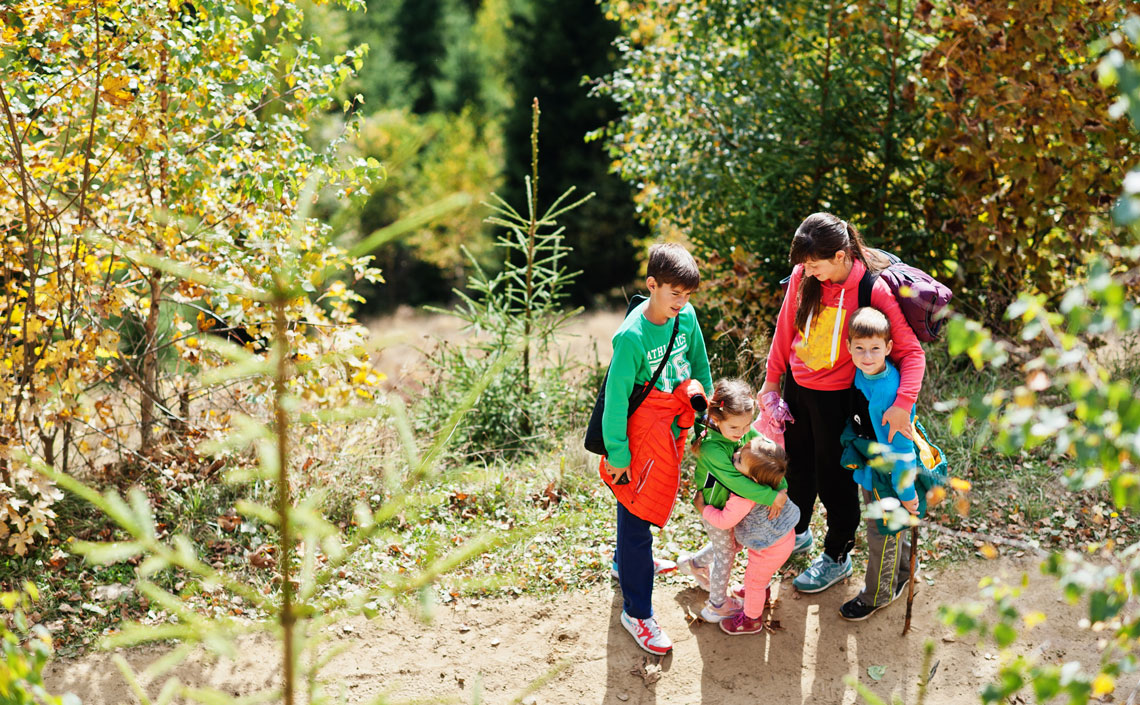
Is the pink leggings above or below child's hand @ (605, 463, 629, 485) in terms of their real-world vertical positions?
below

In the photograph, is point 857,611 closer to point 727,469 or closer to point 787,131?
point 727,469

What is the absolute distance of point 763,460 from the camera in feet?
11.9

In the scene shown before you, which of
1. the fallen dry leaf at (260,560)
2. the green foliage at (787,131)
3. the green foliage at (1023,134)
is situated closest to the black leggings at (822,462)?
the green foliage at (1023,134)

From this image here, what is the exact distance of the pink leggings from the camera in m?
3.85

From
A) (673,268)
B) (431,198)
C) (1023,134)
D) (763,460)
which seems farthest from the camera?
(431,198)

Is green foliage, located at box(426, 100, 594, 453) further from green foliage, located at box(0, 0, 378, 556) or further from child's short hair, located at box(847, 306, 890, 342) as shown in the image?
child's short hair, located at box(847, 306, 890, 342)

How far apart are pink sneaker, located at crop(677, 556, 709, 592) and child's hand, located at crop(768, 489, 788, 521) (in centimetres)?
60

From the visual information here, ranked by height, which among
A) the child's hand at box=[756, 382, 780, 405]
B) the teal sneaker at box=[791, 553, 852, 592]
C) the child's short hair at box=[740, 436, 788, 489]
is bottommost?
the teal sneaker at box=[791, 553, 852, 592]

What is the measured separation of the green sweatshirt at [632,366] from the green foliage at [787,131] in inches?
111

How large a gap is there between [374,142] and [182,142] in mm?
14012

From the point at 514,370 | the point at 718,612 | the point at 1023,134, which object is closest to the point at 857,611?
the point at 718,612

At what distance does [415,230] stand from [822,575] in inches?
134

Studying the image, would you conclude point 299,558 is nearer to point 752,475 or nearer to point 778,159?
point 752,475

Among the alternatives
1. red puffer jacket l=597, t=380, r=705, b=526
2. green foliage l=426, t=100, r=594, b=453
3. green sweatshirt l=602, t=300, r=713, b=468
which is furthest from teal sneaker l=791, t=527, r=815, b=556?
green foliage l=426, t=100, r=594, b=453
